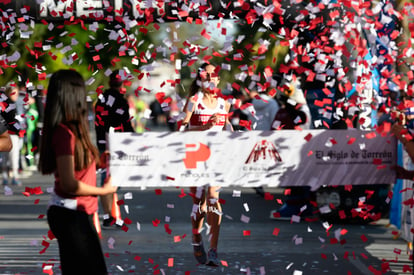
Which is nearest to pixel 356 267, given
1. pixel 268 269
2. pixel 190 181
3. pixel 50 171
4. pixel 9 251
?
pixel 268 269

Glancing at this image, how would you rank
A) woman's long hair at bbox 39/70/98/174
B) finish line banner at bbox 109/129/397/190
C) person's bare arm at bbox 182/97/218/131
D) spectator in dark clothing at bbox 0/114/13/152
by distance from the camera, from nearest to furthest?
woman's long hair at bbox 39/70/98/174, spectator in dark clothing at bbox 0/114/13/152, finish line banner at bbox 109/129/397/190, person's bare arm at bbox 182/97/218/131

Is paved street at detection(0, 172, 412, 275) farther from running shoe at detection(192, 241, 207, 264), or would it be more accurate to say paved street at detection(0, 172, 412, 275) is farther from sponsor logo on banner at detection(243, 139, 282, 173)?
sponsor logo on banner at detection(243, 139, 282, 173)

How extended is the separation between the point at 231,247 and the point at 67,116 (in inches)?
207

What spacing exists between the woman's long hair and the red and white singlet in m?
3.84

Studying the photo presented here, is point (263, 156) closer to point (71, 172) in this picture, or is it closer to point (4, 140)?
point (4, 140)

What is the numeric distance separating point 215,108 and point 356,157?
2608 millimetres

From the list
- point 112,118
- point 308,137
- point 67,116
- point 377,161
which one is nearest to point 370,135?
point 377,161

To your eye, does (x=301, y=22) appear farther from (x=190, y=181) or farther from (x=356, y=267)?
(x=190, y=181)

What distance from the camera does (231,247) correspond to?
10.9m

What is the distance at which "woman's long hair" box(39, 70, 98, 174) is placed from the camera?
19.3ft

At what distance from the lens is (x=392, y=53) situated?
841 centimetres

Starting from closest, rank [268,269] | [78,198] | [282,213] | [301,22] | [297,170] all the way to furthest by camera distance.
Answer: [78,198] → [297,170] → [268,269] → [301,22] → [282,213]

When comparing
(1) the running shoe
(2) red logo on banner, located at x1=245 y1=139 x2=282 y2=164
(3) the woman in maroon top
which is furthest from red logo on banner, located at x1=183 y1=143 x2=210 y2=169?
(1) the running shoe

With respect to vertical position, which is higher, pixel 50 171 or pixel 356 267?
pixel 50 171
